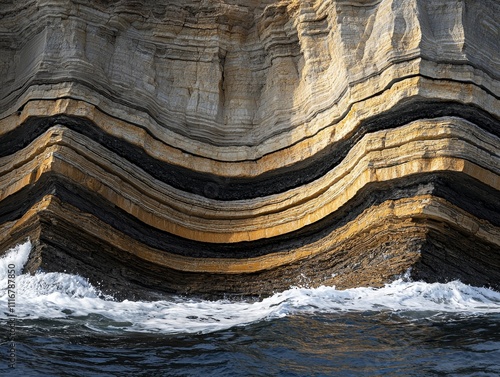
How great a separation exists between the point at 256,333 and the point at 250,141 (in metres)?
6.56

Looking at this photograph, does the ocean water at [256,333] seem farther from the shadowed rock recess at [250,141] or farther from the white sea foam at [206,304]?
the shadowed rock recess at [250,141]

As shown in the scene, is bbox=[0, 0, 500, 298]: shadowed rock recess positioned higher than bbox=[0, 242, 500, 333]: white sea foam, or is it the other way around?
bbox=[0, 0, 500, 298]: shadowed rock recess

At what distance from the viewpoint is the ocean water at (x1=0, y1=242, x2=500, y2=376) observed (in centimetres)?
638

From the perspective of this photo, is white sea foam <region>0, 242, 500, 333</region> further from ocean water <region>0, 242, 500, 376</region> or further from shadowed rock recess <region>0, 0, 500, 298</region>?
shadowed rock recess <region>0, 0, 500, 298</region>

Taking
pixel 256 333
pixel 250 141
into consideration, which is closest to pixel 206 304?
pixel 256 333

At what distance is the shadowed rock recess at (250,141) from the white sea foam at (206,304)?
1.53 feet

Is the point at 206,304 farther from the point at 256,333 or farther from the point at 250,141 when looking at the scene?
the point at 250,141

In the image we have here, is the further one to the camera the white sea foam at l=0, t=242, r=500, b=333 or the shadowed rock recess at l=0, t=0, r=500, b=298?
the shadowed rock recess at l=0, t=0, r=500, b=298

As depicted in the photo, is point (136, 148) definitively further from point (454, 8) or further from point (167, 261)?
point (454, 8)

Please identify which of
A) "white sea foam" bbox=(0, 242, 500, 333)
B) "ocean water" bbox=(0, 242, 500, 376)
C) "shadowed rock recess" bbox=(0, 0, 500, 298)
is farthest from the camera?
"shadowed rock recess" bbox=(0, 0, 500, 298)

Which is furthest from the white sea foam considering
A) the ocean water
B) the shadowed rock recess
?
the shadowed rock recess

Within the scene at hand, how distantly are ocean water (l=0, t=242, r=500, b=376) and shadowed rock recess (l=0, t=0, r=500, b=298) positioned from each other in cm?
84

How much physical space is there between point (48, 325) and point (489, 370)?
4.31 metres

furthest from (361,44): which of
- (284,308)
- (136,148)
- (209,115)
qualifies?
(284,308)
